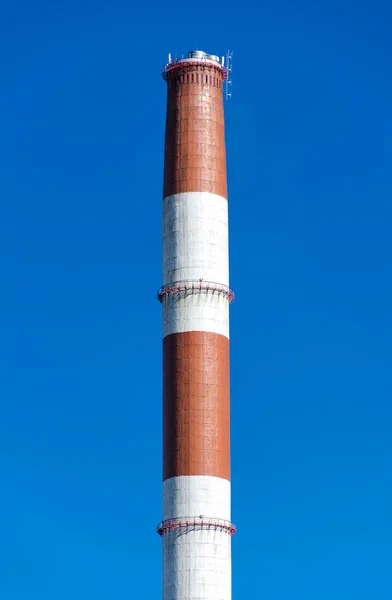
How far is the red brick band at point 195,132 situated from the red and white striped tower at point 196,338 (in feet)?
0.15

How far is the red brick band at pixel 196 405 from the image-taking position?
79500 mm

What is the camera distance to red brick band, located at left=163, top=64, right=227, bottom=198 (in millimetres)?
83562

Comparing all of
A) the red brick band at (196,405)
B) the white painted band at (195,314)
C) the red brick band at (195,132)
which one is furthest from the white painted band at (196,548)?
the red brick band at (195,132)

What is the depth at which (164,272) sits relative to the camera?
272 ft

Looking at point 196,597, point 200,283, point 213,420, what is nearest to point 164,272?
point 200,283

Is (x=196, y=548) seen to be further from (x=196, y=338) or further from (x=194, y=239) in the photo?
(x=194, y=239)

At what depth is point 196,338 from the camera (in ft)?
266

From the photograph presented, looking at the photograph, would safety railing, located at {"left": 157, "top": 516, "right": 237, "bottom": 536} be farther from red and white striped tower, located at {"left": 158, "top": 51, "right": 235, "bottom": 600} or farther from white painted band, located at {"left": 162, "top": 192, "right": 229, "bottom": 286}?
white painted band, located at {"left": 162, "top": 192, "right": 229, "bottom": 286}

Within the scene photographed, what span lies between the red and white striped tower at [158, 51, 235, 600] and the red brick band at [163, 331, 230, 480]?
0.04 meters

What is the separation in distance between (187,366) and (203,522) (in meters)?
7.06

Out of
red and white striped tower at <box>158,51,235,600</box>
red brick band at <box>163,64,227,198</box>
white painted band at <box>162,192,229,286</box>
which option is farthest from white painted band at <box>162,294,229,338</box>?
red brick band at <box>163,64,227,198</box>

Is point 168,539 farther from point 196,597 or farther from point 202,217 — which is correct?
point 202,217

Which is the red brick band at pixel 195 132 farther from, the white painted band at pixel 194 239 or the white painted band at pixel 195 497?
the white painted band at pixel 195 497

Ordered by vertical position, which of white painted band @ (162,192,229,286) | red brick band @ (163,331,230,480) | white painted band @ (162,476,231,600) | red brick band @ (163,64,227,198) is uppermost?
red brick band @ (163,64,227,198)
